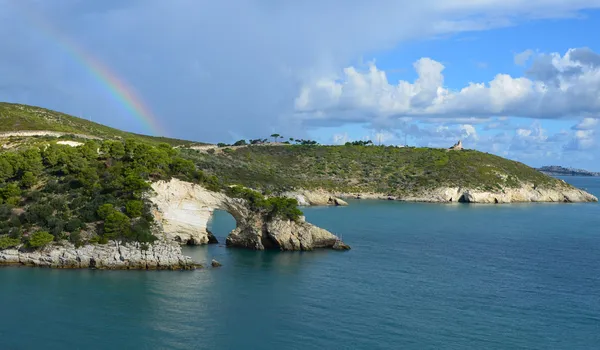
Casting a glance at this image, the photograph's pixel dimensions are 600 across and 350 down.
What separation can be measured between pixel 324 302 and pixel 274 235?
19880 millimetres

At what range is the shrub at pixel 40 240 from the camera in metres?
50.1

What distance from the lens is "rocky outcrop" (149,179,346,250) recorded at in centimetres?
6012

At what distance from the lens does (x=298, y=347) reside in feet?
115

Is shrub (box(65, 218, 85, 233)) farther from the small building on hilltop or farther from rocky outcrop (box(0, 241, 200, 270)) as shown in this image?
the small building on hilltop

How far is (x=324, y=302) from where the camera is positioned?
44.7 metres

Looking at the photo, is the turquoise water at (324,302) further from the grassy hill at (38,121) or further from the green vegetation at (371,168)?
the green vegetation at (371,168)

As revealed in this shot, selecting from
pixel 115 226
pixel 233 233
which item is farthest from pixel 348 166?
pixel 115 226

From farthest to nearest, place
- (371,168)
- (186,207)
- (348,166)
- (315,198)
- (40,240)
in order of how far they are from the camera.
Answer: (348,166) → (371,168) → (315,198) → (186,207) → (40,240)

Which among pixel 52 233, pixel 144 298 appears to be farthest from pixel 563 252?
pixel 52 233

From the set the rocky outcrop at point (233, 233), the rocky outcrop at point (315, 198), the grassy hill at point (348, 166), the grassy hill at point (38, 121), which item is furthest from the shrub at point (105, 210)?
the rocky outcrop at point (315, 198)

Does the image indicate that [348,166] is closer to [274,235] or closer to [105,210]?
[274,235]

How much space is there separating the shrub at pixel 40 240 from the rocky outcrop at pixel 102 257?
1.67 feet

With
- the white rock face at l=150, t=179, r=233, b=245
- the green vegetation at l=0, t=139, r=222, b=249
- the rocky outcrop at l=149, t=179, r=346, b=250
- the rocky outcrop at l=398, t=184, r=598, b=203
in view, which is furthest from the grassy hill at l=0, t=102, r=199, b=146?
the rocky outcrop at l=398, t=184, r=598, b=203

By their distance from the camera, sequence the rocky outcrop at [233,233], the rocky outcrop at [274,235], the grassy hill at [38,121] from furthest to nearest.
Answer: the grassy hill at [38,121] → the rocky outcrop at [274,235] → the rocky outcrop at [233,233]
